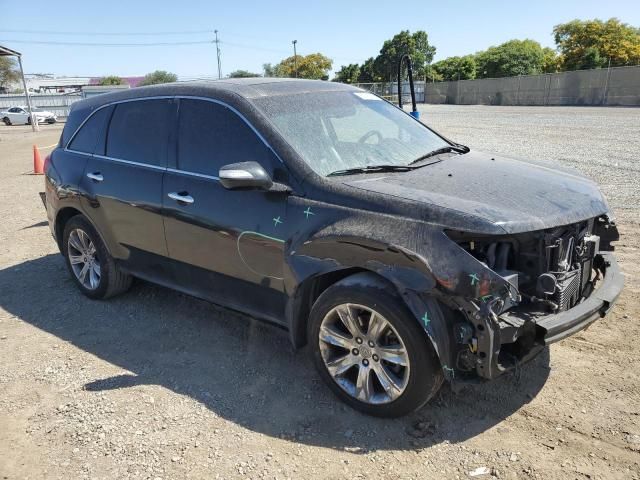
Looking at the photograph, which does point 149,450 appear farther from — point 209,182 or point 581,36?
point 581,36

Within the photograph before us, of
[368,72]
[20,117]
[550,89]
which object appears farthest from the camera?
[368,72]

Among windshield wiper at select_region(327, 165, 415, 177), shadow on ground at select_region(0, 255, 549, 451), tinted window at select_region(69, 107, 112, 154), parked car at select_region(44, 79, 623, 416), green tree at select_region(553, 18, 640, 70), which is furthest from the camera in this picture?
green tree at select_region(553, 18, 640, 70)

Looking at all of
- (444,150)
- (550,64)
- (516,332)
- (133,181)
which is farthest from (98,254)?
(550,64)

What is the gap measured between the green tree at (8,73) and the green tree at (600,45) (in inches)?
2920

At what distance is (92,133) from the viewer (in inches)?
191

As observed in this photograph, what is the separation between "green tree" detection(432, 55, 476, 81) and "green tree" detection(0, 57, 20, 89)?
6455cm

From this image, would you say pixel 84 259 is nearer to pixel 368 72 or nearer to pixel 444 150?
pixel 444 150

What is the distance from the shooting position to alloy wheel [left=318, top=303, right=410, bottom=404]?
2.98m

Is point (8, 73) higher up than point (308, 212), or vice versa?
point (8, 73)

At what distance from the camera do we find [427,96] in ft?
197

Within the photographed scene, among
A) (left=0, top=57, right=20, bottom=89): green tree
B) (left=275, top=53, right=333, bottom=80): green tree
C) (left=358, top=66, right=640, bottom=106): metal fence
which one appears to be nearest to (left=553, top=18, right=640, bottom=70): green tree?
Result: (left=358, top=66, right=640, bottom=106): metal fence

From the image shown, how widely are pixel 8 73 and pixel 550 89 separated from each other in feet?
239

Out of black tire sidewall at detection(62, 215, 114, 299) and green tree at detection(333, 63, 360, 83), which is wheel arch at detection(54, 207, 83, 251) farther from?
green tree at detection(333, 63, 360, 83)

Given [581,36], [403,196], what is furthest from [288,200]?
[581,36]
